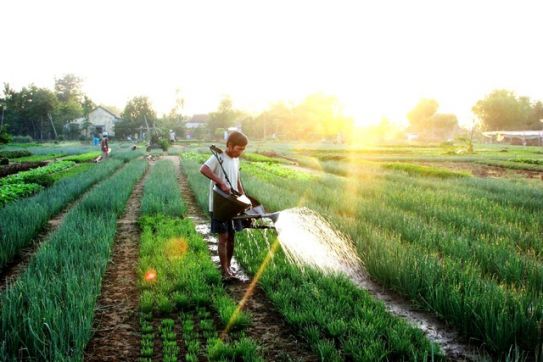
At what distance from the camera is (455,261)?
4.41 m

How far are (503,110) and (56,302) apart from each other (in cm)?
8733

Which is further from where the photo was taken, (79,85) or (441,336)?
(79,85)

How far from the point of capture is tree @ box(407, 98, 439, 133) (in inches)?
3204

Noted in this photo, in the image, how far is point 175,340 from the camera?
2920 millimetres

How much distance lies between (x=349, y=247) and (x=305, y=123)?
60.6 m

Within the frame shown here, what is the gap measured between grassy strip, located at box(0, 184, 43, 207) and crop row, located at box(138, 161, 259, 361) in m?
5.03

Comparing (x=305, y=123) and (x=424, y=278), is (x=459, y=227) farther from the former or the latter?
(x=305, y=123)

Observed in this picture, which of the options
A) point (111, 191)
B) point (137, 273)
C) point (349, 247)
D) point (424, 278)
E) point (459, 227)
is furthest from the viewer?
point (111, 191)

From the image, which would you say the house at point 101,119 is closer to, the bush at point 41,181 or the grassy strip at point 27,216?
the bush at point 41,181

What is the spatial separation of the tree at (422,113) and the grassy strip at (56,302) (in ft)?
281

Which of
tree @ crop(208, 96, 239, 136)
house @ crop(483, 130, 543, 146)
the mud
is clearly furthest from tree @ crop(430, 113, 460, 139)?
the mud

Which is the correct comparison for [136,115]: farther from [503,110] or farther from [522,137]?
[503,110]

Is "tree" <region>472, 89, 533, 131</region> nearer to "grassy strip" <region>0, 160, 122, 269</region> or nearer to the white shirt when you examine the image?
"grassy strip" <region>0, 160, 122, 269</region>

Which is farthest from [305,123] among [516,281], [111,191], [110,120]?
[516,281]
